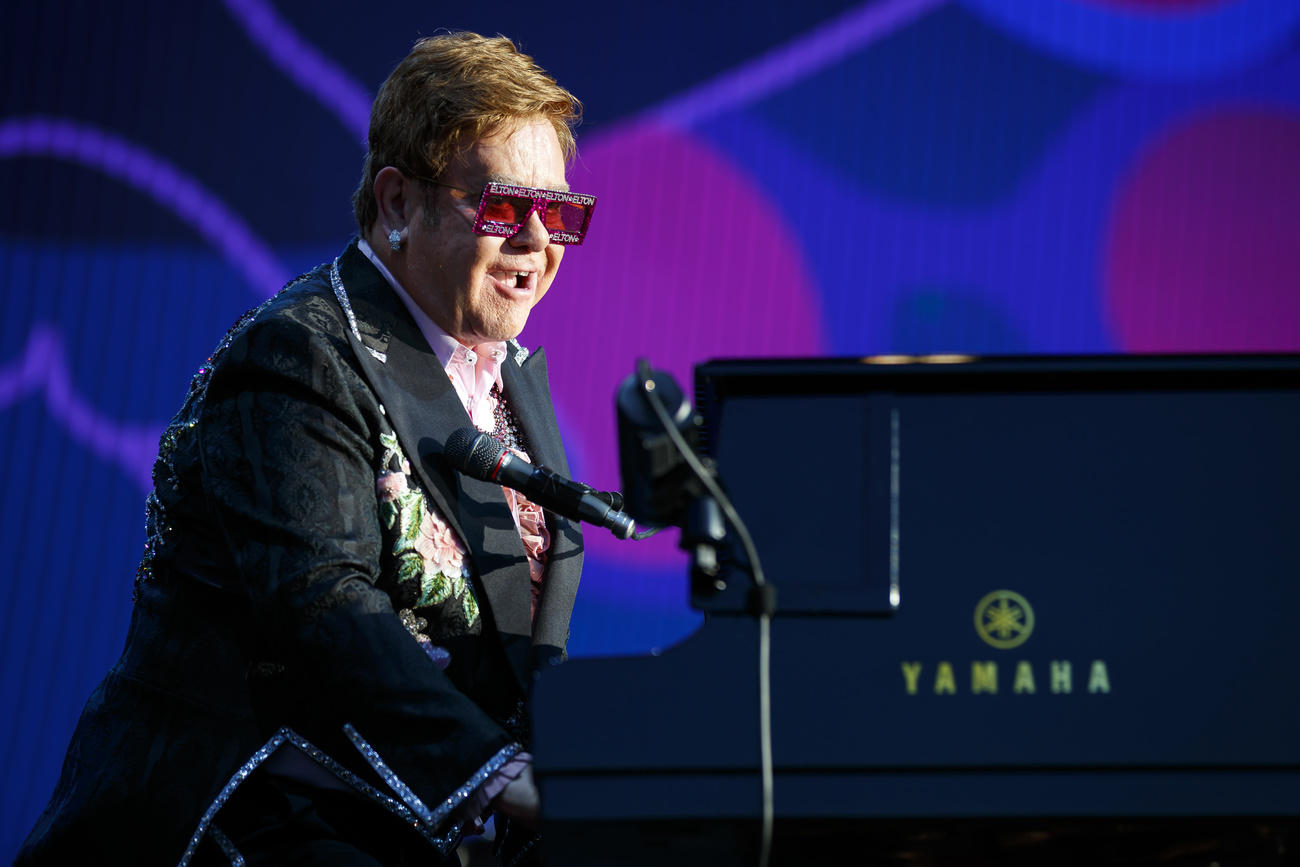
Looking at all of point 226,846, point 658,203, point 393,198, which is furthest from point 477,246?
point 658,203

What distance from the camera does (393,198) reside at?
201 cm

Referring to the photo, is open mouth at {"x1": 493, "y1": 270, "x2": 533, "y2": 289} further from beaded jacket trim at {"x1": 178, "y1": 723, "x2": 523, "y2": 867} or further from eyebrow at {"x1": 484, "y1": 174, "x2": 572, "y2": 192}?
beaded jacket trim at {"x1": 178, "y1": 723, "x2": 523, "y2": 867}

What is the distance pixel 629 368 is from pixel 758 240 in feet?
1.81

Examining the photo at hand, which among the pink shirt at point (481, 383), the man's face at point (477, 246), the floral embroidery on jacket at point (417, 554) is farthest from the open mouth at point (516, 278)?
the floral embroidery on jacket at point (417, 554)

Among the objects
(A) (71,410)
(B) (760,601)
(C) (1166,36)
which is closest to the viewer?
(B) (760,601)

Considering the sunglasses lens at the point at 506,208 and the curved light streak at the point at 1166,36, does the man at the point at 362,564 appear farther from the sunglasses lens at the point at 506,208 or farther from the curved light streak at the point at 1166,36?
the curved light streak at the point at 1166,36

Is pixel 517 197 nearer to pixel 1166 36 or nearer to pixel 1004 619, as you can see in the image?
pixel 1004 619

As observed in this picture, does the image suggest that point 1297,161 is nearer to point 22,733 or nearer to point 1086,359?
point 1086,359

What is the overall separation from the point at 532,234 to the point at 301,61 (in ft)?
7.79

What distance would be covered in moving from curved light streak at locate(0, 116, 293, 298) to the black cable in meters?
2.94

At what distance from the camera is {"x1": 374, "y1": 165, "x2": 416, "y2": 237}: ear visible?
6.51 ft

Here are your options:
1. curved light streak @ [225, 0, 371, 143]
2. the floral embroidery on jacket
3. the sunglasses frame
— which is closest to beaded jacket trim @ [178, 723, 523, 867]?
the floral embroidery on jacket

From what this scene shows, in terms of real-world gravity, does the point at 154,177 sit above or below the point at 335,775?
above

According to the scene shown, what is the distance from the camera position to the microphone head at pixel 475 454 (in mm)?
1803
